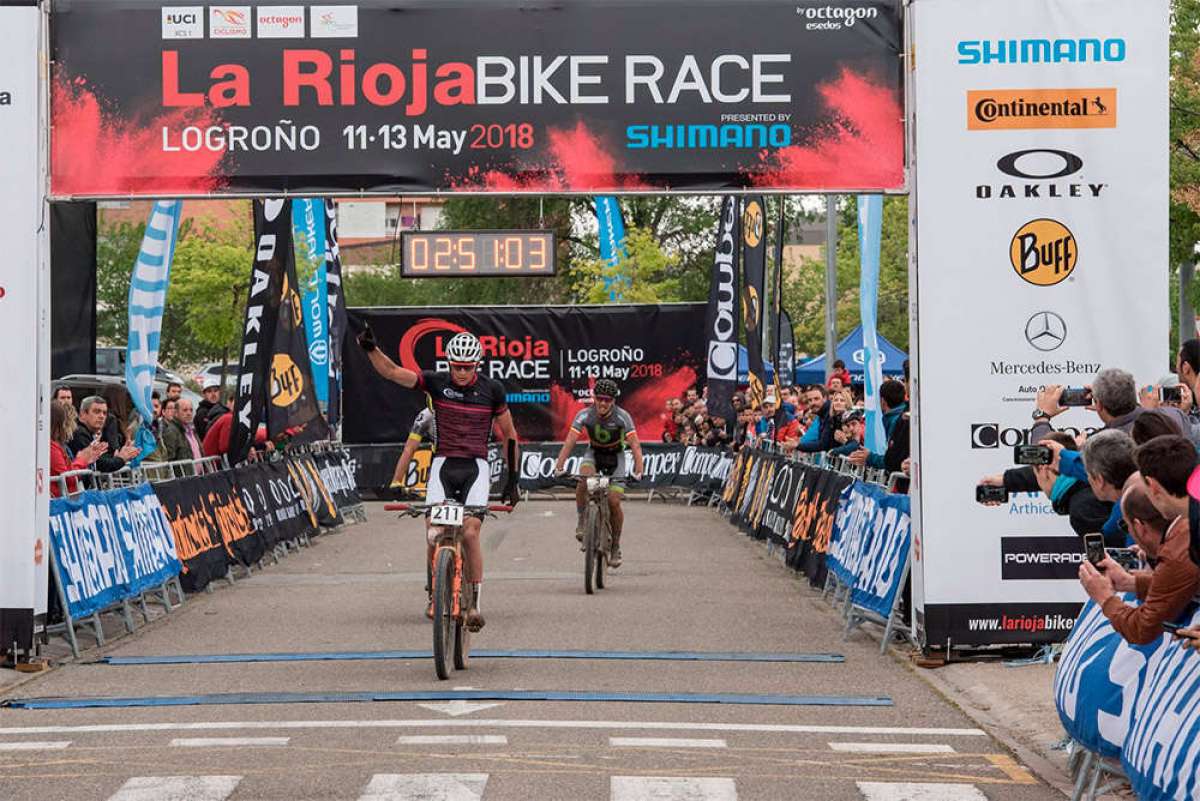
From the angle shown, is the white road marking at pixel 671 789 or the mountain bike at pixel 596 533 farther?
the mountain bike at pixel 596 533

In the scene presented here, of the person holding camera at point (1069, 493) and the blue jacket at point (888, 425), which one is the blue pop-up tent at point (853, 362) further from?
the person holding camera at point (1069, 493)

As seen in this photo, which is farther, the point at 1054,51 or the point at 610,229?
the point at 610,229

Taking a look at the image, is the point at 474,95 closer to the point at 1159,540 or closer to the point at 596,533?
the point at 596,533

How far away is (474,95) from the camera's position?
14016 mm

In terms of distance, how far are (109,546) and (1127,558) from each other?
31.6 ft

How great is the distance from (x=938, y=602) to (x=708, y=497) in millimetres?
24310

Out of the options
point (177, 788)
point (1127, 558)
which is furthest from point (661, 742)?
point (1127, 558)

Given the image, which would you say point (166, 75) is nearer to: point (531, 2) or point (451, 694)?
point (531, 2)

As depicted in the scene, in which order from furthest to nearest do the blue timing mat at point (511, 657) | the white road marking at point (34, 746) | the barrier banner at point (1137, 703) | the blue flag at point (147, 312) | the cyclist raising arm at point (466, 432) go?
the blue flag at point (147, 312), the blue timing mat at point (511, 657), the cyclist raising arm at point (466, 432), the white road marking at point (34, 746), the barrier banner at point (1137, 703)

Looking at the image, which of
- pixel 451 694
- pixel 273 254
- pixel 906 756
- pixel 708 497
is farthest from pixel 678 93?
pixel 708 497

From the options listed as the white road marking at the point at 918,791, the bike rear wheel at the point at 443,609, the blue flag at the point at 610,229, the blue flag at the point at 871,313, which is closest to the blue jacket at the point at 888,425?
the blue flag at the point at 871,313

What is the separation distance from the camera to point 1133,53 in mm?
13578

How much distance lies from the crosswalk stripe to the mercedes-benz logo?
692 cm

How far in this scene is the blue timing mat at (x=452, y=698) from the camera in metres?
11.3
